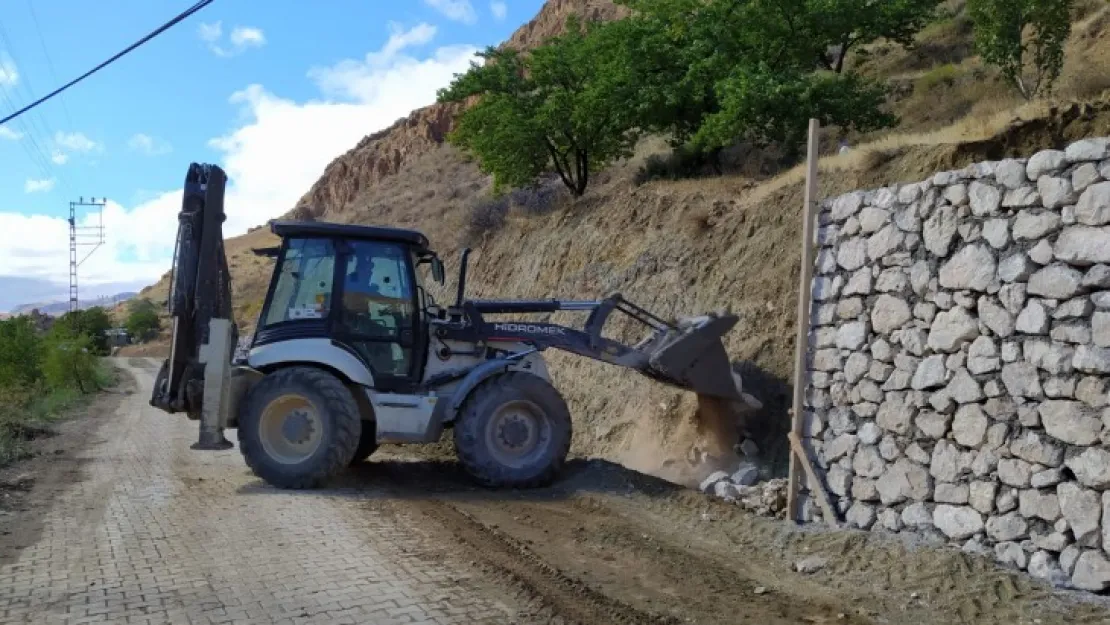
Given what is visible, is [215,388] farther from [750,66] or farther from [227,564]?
[750,66]

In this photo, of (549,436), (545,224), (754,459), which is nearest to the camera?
(549,436)

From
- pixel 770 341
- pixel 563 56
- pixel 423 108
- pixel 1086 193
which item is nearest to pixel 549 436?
pixel 770 341

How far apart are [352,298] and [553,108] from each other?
13.9m

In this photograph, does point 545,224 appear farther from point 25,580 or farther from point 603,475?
point 25,580

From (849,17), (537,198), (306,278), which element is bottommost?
(306,278)

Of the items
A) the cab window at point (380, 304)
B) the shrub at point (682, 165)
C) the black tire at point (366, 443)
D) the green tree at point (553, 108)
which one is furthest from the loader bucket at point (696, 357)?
the green tree at point (553, 108)

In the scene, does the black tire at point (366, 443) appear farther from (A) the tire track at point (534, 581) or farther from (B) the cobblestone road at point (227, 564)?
(A) the tire track at point (534, 581)

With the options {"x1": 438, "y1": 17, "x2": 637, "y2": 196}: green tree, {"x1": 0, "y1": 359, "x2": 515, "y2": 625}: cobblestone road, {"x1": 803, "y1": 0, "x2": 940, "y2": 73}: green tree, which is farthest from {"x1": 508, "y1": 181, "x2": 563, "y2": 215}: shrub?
{"x1": 0, "y1": 359, "x2": 515, "y2": 625}: cobblestone road

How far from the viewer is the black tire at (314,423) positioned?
9.88 metres

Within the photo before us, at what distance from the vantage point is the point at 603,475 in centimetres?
1038

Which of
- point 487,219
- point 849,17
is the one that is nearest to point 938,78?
point 849,17

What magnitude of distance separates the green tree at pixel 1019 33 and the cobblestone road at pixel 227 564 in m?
17.2

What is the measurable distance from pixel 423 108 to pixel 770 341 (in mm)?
79012

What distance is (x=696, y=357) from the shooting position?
433 inches
